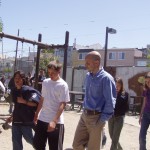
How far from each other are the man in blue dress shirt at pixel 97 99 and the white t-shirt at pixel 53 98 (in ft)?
1.08

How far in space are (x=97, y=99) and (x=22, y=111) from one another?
128 centimetres

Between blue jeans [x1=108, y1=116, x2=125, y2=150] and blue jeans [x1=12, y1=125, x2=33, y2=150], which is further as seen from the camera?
blue jeans [x1=108, y1=116, x2=125, y2=150]

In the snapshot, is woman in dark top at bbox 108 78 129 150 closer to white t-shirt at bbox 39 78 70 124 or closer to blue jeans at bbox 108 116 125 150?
blue jeans at bbox 108 116 125 150

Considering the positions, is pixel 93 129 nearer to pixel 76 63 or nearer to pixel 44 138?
pixel 44 138

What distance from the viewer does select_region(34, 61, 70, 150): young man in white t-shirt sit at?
197 inches

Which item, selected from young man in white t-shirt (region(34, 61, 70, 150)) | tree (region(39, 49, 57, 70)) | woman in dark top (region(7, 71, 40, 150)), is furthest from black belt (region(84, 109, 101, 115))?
tree (region(39, 49, 57, 70))

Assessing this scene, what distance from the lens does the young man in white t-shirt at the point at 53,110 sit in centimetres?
501

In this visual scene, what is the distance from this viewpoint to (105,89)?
187 inches

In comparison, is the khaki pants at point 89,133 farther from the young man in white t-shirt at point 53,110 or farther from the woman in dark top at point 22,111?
the woman in dark top at point 22,111

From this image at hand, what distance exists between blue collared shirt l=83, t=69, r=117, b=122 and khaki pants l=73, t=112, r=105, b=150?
0.41 ft

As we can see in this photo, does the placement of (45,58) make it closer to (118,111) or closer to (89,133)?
(118,111)

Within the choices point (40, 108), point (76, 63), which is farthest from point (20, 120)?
point (76, 63)

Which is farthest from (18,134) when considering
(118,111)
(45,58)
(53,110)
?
(45,58)

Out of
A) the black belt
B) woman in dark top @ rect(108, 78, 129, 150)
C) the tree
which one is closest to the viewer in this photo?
the black belt
